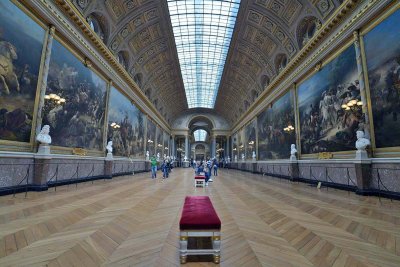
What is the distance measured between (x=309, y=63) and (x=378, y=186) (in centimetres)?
831

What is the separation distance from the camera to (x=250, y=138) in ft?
91.2

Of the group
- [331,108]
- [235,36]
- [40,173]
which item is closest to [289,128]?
[331,108]

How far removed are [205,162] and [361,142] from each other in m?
7.81

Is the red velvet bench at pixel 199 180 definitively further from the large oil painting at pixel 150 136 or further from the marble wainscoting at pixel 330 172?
the large oil painting at pixel 150 136

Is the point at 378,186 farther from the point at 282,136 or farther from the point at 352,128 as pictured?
the point at 282,136

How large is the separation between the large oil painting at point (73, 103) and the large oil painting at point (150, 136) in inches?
441

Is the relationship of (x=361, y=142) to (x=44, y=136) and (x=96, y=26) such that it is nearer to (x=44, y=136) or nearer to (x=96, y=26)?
(x=44, y=136)

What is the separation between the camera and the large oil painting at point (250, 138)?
1021 inches

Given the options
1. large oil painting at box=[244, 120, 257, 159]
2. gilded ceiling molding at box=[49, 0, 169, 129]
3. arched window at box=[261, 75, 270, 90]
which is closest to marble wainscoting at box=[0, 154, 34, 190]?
gilded ceiling molding at box=[49, 0, 169, 129]

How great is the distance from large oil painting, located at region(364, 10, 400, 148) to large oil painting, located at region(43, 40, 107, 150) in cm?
1331

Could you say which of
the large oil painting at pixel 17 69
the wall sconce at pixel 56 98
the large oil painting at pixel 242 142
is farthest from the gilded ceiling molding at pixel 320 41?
the large oil painting at pixel 242 142

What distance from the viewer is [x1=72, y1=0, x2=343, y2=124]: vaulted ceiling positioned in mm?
13094

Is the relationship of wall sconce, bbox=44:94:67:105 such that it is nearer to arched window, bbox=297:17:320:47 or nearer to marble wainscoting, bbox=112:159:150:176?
marble wainscoting, bbox=112:159:150:176

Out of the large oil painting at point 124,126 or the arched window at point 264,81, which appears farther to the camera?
the arched window at point 264,81
